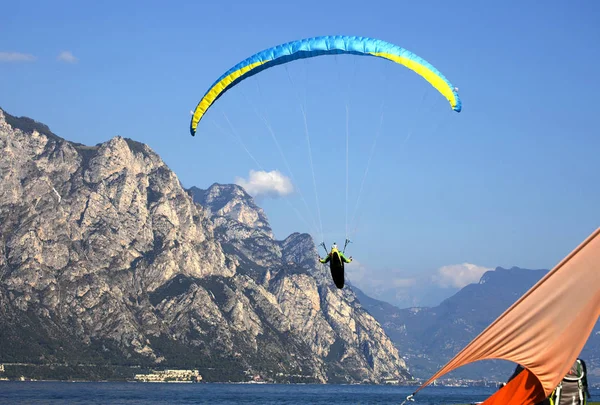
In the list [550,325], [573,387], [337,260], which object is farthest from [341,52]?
[550,325]

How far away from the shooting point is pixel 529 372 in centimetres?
1019

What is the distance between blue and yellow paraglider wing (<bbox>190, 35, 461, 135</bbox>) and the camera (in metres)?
27.9

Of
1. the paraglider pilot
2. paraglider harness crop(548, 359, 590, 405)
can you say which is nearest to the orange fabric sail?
paraglider harness crop(548, 359, 590, 405)

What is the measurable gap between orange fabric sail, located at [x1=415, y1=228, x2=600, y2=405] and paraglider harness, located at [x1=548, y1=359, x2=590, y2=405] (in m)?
0.29

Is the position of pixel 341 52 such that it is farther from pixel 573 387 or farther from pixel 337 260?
pixel 573 387

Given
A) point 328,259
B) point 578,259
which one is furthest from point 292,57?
point 578,259

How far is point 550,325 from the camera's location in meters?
9.07

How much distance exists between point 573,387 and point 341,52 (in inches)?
784

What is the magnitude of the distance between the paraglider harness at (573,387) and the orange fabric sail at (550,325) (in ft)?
0.95

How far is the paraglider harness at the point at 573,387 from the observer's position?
10109mm

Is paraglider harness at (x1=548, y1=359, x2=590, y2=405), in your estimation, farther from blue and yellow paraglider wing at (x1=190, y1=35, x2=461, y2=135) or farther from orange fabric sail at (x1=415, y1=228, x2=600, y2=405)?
blue and yellow paraglider wing at (x1=190, y1=35, x2=461, y2=135)

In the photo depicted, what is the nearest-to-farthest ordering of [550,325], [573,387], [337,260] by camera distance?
[550,325], [573,387], [337,260]

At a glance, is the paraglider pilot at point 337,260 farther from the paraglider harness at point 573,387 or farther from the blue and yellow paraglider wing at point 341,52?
the paraglider harness at point 573,387

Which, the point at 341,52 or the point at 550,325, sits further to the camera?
the point at 341,52
